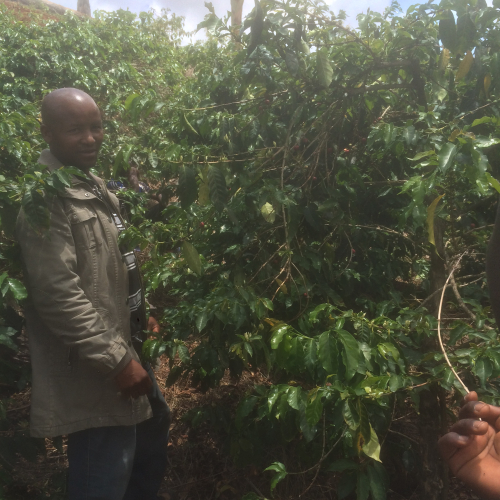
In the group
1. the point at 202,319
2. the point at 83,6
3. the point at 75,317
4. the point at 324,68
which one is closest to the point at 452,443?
the point at 202,319

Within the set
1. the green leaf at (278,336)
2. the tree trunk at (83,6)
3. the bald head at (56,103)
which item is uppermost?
the tree trunk at (83,6)

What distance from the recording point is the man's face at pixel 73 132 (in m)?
1.58

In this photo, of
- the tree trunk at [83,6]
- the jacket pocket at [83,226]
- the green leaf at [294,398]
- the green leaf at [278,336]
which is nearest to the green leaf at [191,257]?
the jacket pocket at [83,226]

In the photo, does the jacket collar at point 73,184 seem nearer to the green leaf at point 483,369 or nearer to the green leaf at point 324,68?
the green leaf at point 324,68

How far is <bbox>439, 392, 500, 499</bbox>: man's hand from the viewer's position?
824 millimetres

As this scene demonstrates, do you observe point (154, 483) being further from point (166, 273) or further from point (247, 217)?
point (247, 217)

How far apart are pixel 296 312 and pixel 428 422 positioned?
0.78m

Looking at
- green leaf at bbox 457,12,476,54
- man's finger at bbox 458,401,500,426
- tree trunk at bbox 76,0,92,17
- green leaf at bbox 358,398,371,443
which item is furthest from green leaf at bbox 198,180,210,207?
tree trunk at bbox 76,0,92,17

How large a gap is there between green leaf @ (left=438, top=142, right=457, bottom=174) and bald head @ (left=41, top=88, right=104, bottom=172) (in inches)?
48.0

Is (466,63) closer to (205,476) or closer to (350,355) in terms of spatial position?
(350,355)

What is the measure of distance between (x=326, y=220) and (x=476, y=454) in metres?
1.44

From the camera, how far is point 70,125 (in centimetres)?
158

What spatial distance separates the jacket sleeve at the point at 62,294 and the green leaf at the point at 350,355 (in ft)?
2.43

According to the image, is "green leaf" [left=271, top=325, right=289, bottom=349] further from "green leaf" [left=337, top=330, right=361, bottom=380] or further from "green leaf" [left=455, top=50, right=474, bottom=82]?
"green leaf" [left=455, top=50, right=474, bottom=82]
